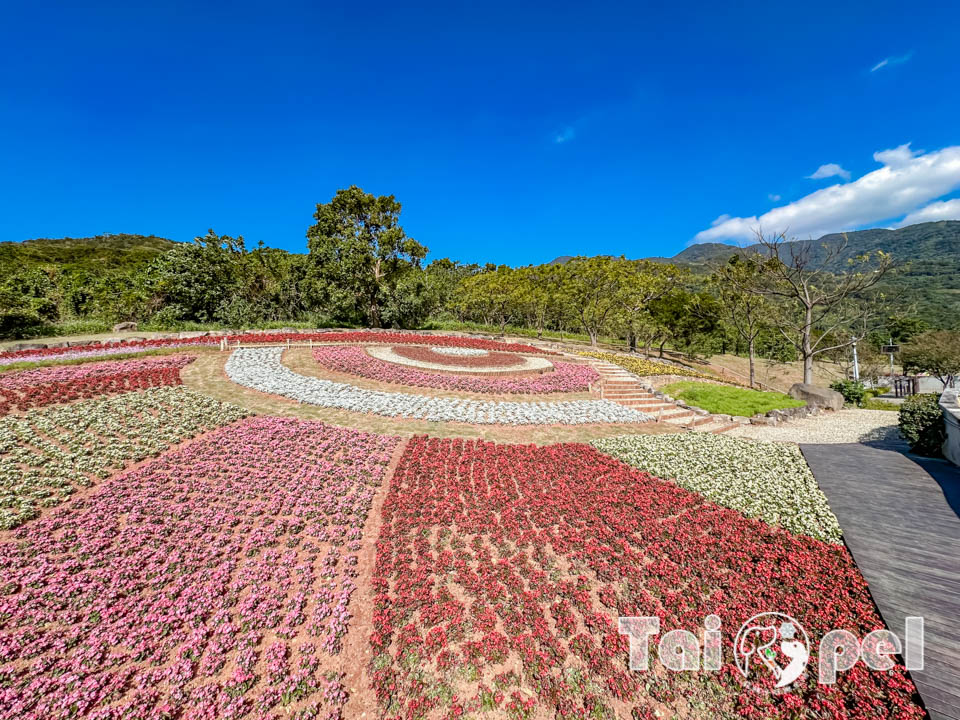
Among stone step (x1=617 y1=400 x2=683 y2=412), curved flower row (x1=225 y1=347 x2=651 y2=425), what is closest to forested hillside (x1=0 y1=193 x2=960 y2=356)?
stone step (x1=617 y1=400 x2=683 y2=412)

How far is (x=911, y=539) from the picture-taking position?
20.3 feet

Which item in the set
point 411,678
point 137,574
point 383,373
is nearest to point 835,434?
point 411,678

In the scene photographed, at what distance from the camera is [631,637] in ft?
16.5

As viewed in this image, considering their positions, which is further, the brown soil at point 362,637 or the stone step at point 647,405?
the stone step at point 647,405

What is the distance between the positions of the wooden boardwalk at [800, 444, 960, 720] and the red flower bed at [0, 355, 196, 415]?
67.6 feet

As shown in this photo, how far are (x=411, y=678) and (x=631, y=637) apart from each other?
121 inches

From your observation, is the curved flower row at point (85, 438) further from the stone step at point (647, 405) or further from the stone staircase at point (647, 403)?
the stone staircase at point (647, 403)

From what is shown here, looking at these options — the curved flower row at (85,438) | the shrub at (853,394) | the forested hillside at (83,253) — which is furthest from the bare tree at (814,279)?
the forested hillside at (83,253)

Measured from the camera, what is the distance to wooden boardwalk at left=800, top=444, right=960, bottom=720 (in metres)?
4.13

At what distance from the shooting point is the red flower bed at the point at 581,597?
4191 mm

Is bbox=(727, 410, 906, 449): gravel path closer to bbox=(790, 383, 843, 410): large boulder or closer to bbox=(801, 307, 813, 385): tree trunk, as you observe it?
bbox=(790, 383, 843, 410): large boulder

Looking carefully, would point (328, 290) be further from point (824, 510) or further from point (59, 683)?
point (824, 510)

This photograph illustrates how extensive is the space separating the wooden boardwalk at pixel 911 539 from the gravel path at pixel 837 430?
2.87 metres

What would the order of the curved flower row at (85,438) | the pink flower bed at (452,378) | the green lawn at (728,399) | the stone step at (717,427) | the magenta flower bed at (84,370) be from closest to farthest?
the curved flower row at (85,438), the magenta flower bed at (84,370), the stone step at (717,427), the green lawn at (728,399), the pink flower bed at (452,378)
